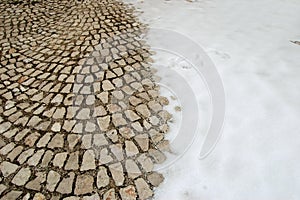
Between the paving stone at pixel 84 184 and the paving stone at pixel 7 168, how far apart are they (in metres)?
0.61

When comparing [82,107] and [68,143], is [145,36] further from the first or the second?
[68,143]

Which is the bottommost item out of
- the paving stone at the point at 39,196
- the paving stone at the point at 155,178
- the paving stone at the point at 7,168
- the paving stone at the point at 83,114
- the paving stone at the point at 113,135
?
the paving stone at the point at 39,196

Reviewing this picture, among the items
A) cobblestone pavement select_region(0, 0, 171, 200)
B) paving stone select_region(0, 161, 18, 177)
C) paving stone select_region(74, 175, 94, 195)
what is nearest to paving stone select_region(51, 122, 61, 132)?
cobblestone pavement select_region(0, 0, 171, 200)

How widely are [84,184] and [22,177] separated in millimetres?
553

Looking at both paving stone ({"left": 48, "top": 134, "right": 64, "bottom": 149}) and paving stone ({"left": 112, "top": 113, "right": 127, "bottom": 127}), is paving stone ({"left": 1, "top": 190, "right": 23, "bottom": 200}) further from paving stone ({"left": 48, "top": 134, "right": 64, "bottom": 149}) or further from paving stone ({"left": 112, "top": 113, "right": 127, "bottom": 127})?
paving stone ({"left": 112, "top": 113, "right": 127, "bottom": 127})

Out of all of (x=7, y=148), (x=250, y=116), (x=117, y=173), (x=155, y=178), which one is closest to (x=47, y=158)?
(x=7, y=148)

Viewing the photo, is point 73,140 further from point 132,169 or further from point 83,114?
point 132,169

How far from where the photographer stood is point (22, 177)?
196cm

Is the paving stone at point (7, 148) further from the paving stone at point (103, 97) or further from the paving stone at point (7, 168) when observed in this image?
the paving stone at point (103, 97)

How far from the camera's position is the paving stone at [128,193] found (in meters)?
1.81

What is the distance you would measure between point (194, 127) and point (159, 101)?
50 cm

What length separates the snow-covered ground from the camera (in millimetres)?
1818

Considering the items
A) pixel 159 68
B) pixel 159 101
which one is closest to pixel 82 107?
pixel 159 101

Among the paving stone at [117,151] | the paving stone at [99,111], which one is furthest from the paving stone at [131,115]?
the paving stone at [117,151]
